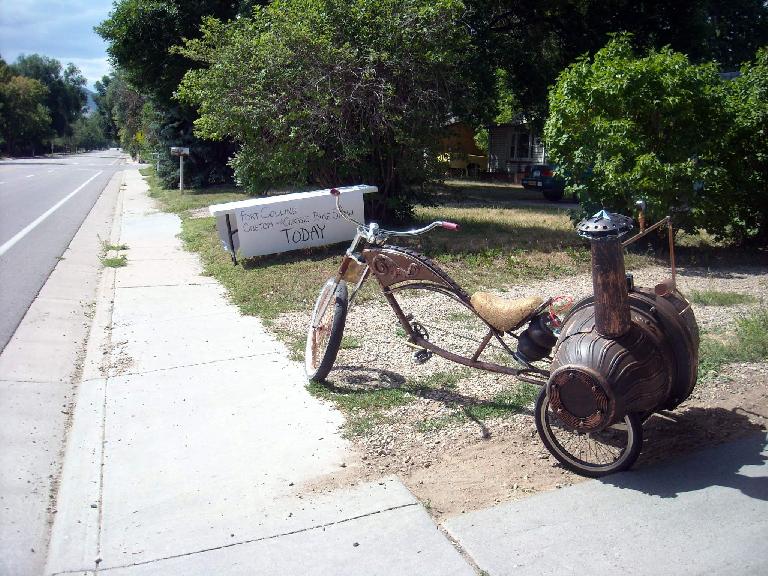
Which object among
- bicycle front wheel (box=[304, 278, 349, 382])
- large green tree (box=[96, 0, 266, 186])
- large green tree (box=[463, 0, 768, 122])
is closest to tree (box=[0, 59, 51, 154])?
large green tree (box=[96, 0, 266, 186])

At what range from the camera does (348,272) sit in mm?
5695

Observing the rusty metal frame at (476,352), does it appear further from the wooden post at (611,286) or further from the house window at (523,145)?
the house window at (523,145)

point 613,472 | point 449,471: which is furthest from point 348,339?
point 613,472

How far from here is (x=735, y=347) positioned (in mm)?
6148

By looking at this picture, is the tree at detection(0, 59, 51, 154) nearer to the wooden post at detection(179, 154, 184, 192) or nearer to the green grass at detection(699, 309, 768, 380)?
the wooden post at detection(179, 154, 184, 192)

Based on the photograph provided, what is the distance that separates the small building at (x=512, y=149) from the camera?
1299 inches

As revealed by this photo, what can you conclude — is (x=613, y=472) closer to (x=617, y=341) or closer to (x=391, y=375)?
(x=617, y=341)

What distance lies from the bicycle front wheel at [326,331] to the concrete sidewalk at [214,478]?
196mm

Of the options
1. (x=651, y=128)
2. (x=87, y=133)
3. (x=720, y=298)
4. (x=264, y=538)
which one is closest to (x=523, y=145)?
(x=651, y=128)

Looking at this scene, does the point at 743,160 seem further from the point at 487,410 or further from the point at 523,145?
the point at 523,145

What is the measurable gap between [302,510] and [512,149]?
32.9 metres

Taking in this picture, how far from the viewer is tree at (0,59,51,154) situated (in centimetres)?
8225

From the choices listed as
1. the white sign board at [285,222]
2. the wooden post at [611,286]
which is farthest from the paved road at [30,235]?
the wooden post at [611,286]

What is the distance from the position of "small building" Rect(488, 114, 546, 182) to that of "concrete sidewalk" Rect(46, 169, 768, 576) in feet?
94.4
